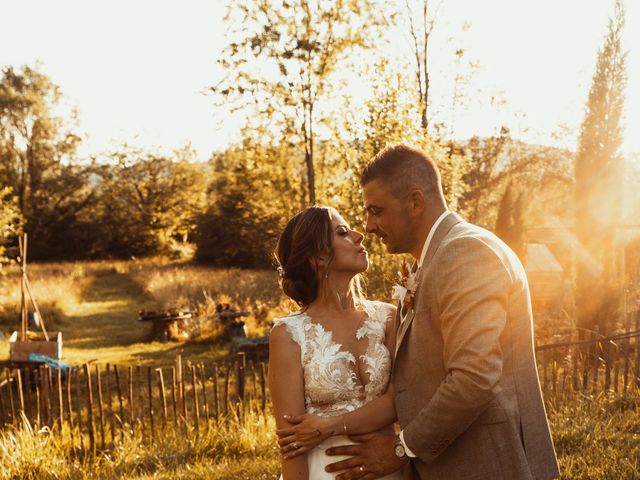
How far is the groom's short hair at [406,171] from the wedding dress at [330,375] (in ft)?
2.86

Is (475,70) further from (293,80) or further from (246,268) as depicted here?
(246,268)

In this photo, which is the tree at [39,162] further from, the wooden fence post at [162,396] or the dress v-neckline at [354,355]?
the dress v-neckline at [354,355]

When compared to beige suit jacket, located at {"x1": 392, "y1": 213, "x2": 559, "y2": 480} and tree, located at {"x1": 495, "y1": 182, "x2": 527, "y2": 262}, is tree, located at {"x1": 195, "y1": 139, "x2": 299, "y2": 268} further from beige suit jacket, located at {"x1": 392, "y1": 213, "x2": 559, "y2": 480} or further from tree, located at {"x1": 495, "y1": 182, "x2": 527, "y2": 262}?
beige suit jacket, located at {"x1": 392, "y1": 213, "x2": 559, "y2": 480}

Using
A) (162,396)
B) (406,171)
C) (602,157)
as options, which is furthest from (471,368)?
(602,157)

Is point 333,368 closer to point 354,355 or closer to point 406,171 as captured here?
point 354,355

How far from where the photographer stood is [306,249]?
329 centimetres

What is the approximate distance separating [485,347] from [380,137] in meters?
9.45

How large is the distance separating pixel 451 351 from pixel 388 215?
72 cm

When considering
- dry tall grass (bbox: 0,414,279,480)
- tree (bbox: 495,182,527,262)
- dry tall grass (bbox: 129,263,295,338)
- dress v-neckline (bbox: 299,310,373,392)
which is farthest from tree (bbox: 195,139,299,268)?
dress v-neckline (bbox: 299,310,373,392)

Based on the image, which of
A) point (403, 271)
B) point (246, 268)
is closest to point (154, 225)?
point (246, 268)

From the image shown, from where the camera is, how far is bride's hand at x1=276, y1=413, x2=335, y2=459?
295cm

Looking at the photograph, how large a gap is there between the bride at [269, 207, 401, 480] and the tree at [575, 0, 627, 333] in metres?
13.3

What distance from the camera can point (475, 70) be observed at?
1050 inches

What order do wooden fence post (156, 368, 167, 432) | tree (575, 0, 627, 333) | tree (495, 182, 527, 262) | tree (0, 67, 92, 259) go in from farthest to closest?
tree (0, 67, 92, 259), tree (495, 182, 527, 262), tree (575, 0, 627, 333), wooden fence post (156, 368, 167, 432)
